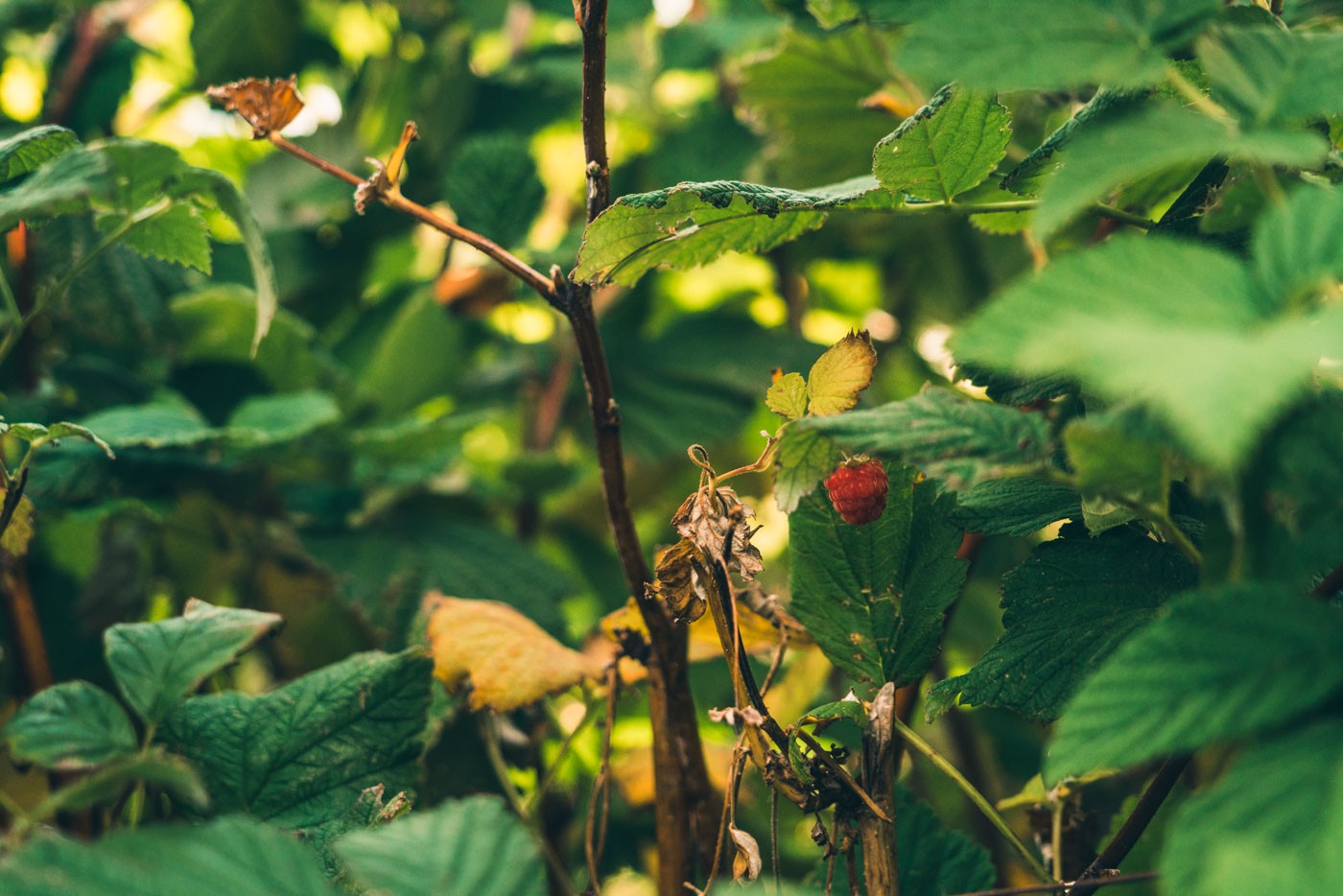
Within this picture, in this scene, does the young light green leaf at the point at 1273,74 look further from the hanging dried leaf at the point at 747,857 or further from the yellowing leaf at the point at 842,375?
the hanging dried leaf at the point at 747,857

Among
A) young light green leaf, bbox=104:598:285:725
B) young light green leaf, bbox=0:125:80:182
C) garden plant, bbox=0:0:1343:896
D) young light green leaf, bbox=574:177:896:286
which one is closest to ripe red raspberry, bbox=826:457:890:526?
garden plant, bbox=0:0:1343:896

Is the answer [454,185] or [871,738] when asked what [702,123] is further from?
[871,738]

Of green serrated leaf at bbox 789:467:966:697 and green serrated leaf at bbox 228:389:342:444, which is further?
green serrated leaf at bbox 228:389:342:444

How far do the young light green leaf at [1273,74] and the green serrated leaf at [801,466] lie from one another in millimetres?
164

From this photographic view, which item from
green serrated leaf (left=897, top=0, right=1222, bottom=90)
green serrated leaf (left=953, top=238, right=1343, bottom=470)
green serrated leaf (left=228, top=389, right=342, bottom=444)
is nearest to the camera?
green serrated leaf (left=953, top=238, right=1343, bottom=470)

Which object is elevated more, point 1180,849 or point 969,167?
point 969,167

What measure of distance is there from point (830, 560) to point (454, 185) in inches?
18.2

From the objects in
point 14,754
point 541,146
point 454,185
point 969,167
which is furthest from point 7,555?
point 541,146

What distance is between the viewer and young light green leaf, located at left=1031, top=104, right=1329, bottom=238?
27cm

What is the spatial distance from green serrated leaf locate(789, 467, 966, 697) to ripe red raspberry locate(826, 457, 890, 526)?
22 mm

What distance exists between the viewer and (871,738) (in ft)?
1.30

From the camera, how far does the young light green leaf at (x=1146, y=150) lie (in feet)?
0.90

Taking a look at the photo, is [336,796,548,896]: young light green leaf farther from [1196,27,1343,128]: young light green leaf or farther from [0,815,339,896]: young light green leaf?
[1196,27,1343,128]: young light green leaf

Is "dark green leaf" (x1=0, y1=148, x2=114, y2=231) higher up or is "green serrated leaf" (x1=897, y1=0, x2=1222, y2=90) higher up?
"green serrated leaf" (x1=897, y1=0, x2=1222, y2=90)
